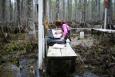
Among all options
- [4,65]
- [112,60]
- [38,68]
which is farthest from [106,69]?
[4,65]

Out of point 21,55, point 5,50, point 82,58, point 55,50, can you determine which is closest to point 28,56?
point 21,55

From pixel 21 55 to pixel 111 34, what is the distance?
247 inches

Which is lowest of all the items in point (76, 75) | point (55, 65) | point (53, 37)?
point (76, 75)

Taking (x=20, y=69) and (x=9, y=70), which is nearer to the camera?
(x=9, y=70)

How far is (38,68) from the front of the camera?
762 cm

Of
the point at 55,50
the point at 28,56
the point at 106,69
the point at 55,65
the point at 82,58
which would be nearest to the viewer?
the point at 55,65

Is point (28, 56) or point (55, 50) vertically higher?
point (55, 50)

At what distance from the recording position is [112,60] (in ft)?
27.9

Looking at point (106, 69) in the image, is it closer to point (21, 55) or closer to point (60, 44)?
point (60, 44)

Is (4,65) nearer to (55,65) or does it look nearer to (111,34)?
(55,65)

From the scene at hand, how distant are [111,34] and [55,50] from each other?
810 cm

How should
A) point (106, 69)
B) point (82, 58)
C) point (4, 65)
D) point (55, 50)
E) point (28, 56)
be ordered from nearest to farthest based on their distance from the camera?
point (55, 50), point (106, 69), point (4, 65), point (82, 58), point (28, 56)

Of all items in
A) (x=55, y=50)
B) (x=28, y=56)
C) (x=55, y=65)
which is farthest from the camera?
(x=28, y=56)

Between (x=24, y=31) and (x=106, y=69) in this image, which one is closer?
(x=106, y=69)
